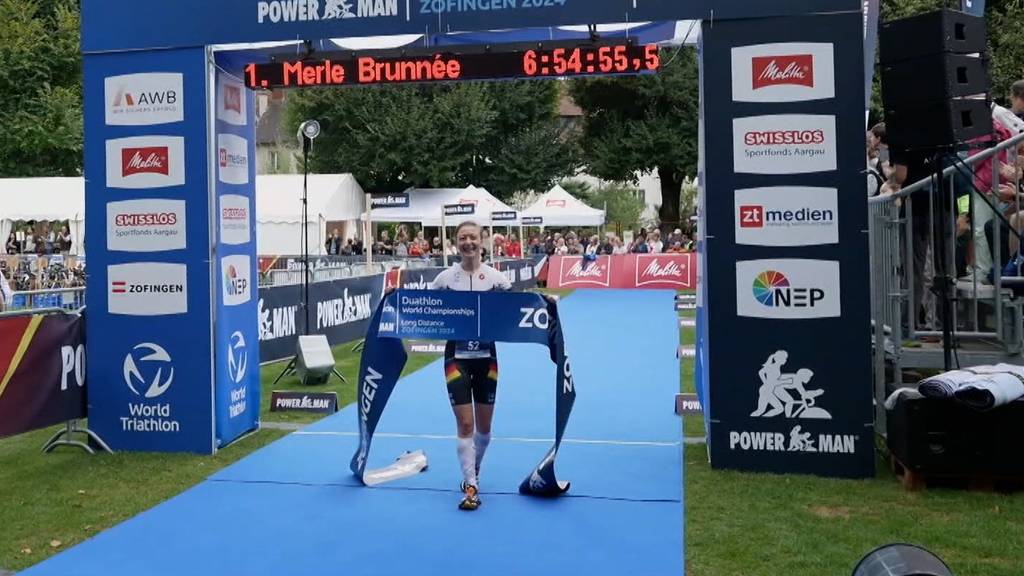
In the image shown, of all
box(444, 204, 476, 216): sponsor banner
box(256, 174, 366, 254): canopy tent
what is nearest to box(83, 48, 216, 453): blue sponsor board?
box(444, 204, 476, 216): sponsor banner

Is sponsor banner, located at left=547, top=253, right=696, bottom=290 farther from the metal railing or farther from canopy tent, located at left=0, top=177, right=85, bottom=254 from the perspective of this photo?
the metal railing

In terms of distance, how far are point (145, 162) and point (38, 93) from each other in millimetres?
34695

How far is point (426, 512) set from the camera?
21.9 feet

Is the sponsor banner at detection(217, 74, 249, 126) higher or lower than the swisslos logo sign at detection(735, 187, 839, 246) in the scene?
higher

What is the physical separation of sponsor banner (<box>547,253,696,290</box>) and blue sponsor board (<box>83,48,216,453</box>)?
921 inches

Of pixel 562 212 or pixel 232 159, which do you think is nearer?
pixel 232 159

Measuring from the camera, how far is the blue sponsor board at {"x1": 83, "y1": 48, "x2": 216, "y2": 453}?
8.52 m

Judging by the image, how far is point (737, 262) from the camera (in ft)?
25.1

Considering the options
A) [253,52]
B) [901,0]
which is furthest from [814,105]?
[901,0]

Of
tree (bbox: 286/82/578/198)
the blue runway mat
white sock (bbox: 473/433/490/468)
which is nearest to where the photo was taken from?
the blue runway mat

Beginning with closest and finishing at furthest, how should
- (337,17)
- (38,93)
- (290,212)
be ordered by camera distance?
(337,17), (290,212), (38,93)

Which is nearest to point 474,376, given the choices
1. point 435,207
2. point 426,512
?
point 426,512

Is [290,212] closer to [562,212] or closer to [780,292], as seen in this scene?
[562,212]

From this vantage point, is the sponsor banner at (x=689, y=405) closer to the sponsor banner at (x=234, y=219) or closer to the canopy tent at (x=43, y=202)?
the sponsor banner at (x=234, y=219)
